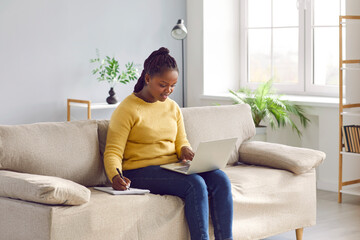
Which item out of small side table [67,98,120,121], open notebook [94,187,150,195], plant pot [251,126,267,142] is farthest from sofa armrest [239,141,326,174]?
small side table [67,98,120,121]

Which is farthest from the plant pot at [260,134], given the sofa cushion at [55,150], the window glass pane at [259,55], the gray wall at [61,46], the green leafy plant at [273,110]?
the sofa cushion at [55,150]

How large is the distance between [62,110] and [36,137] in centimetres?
235

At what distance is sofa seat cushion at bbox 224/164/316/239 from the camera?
10.7 feet

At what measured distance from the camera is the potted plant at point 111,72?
5.22m

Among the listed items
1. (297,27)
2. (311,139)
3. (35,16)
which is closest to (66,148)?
(35,16)

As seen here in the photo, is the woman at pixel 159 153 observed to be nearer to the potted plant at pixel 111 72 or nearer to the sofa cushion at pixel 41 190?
the sofa cushion at pixel 41 190

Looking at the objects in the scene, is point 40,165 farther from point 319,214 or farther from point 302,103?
point 302,103

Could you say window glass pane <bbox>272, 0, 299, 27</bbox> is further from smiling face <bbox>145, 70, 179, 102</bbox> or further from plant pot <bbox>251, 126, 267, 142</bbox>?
smiling face <bbox>145, 70, 179, 102</bbox>

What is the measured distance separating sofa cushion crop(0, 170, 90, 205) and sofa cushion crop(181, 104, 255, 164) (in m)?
1.08

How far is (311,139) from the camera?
17.1 ft

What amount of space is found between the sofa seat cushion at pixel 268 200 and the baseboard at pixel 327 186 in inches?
53.2

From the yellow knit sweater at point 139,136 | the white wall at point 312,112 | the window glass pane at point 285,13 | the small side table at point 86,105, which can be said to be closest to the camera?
the yellow knit sweater at point 139,136

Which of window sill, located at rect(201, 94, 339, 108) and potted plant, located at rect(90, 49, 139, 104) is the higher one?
potted plant, located at rect(90, 49, 139, 104)

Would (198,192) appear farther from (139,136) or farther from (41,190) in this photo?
(41,190)
